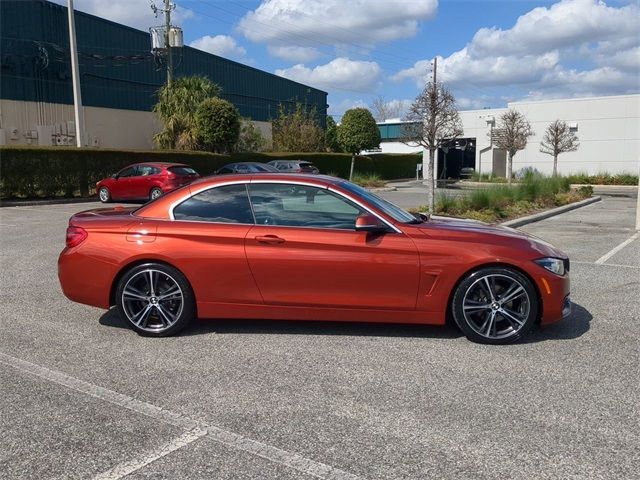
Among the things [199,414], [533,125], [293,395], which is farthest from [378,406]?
[533,125]

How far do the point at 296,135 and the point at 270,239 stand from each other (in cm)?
3614

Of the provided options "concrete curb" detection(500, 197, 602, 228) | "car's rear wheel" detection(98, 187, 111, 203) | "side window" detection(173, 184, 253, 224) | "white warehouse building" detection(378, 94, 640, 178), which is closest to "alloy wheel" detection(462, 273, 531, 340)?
"side window" detection(173, 184, 253, 224)

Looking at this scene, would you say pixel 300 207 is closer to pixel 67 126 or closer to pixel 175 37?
pixel 67 126

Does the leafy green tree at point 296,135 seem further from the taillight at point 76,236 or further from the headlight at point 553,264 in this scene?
the headlight at point 553,264

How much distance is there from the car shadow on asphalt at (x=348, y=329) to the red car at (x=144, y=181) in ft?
49.1

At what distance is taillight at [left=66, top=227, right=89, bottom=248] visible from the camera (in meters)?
5.50

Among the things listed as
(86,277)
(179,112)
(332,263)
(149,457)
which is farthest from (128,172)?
(149,457)

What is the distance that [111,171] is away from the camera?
23.4 m

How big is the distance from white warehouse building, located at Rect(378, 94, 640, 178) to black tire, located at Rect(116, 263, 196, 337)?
32244mm

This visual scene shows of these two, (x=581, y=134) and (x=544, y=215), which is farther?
(x=581, y=134)

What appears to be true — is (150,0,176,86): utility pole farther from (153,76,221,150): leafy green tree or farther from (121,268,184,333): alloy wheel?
(121,268,184,333): alloy wheel

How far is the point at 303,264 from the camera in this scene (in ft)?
16.8

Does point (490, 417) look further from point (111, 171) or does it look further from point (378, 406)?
point (111, 171)

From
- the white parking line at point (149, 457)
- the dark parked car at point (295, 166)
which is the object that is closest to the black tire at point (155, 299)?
the white parking line at point (149, 457)
